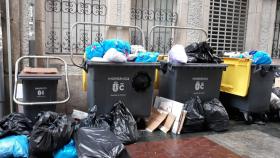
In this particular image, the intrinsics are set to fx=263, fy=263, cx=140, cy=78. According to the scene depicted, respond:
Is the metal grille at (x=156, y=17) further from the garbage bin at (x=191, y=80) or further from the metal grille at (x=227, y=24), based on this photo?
the garbage bin at (x=191, y=80)

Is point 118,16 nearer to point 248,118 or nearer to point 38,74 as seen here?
point 38,74

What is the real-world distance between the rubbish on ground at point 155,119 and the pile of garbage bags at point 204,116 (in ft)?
1.26

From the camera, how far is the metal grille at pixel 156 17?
19.4 ft

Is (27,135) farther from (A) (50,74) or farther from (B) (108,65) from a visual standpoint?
(B) (108,65)

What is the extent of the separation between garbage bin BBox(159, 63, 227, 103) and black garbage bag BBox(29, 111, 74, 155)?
181cm

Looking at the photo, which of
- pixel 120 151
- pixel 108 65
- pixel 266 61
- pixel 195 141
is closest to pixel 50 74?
pixel 108 65

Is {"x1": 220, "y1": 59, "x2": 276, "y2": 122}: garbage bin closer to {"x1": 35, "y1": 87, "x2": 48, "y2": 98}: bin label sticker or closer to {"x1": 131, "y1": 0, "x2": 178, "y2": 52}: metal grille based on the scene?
{"x1": 131, "y1": 0, "x2": 178, "y2": 52}: metal grille

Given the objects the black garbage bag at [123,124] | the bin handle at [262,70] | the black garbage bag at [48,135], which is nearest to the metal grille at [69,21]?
the black garbage bag at [123,124]

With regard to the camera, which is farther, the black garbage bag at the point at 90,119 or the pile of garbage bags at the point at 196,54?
the pile of garbage bags at the point at 196,54

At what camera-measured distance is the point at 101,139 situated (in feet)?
9.82

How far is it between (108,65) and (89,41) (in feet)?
6.48

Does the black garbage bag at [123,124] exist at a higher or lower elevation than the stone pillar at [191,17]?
lower

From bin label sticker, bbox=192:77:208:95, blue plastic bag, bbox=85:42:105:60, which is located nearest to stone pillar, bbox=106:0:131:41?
blue plastic bag, bbox=85:42:105:60

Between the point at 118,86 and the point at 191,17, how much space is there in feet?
10.2
